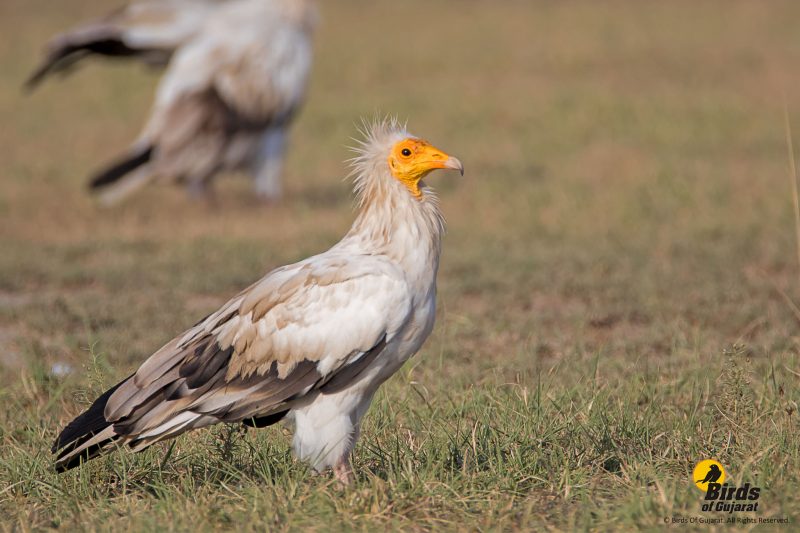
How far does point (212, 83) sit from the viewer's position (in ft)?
37.1

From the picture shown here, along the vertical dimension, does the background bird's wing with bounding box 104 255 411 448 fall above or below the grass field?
above

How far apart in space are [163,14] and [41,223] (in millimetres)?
2511

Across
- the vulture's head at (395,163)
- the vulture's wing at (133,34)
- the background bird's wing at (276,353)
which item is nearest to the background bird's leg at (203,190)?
the vulture's wing at (133,34)

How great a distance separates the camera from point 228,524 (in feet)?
12.5

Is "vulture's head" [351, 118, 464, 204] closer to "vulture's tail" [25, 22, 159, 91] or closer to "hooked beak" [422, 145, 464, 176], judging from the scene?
"hooked beak" [422, 145, 464, 176]

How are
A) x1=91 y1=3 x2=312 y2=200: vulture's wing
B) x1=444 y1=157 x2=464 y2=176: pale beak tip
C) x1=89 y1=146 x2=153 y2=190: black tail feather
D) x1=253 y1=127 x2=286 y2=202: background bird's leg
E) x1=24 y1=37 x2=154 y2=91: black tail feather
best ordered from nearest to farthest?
x1=444 y1=157 x2=464 y2=176: pale beak tip
x1=89 y1=146 x2=153 y2=190: black tail feather
x1=91 y1=3 x2=312 y2=200: vulture's wing
x1=24 y1=37 x2=154 y2=91: black tail feather
x1=253 y1=127 x2=286 y2=202: background bird's leg

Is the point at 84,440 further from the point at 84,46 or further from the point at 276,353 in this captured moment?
the point at 84,46

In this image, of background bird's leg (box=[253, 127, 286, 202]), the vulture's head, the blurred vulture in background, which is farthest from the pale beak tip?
background bird's leg (box=[253, 127, 286, 202])

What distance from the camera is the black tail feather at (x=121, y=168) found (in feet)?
36.2

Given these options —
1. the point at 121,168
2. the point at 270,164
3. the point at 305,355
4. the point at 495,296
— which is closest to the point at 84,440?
the point at 305,355

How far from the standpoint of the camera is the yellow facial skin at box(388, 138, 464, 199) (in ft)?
14.2

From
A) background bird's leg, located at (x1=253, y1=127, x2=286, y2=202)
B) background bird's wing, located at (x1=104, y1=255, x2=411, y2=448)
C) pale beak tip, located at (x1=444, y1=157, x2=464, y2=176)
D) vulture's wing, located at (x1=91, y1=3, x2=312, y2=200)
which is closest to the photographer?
background bird's wing, located at (x1=104, y1=255, x2=411, y2=448)

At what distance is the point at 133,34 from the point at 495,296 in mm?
5671

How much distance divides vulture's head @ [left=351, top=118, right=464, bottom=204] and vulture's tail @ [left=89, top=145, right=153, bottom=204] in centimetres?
707
